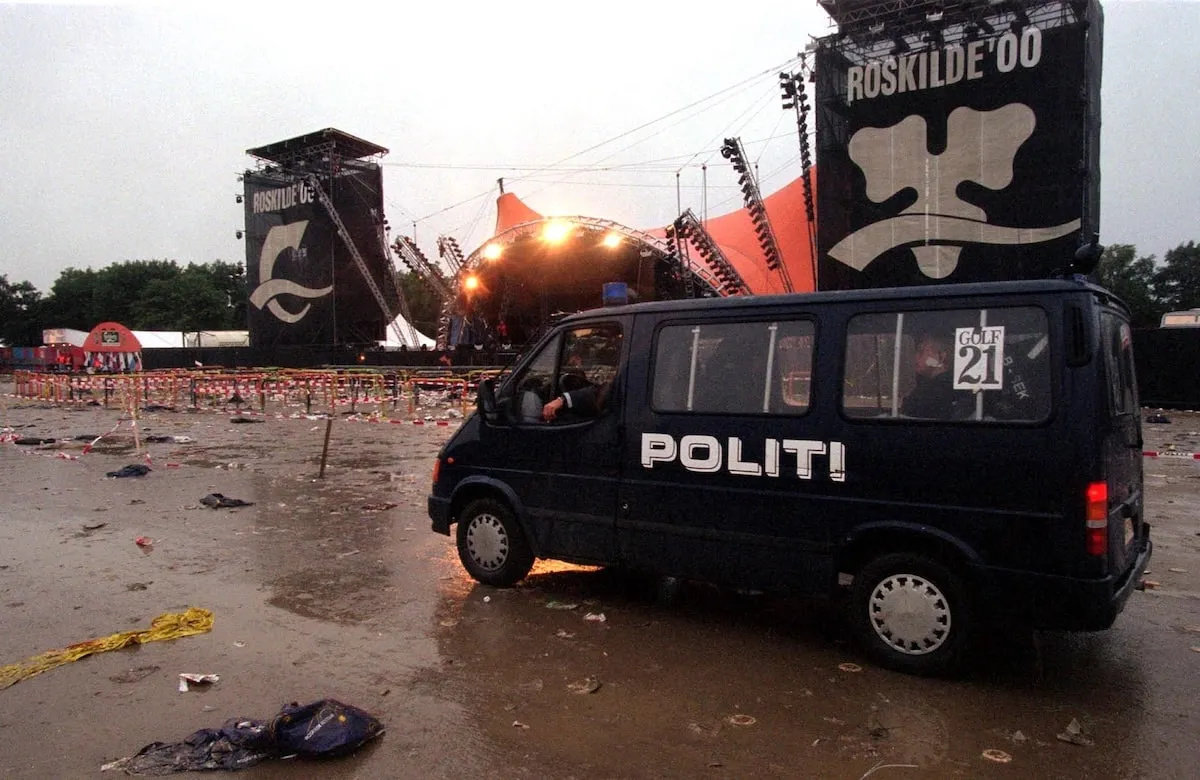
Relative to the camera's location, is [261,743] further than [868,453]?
No

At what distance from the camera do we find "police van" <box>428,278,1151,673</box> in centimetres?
377

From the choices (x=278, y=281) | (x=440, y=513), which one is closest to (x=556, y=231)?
(x=278, y=281)

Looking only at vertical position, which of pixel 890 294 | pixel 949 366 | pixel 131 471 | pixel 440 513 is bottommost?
pixel 131 471

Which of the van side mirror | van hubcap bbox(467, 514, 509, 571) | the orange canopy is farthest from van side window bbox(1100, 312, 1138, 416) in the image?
the orange canopy

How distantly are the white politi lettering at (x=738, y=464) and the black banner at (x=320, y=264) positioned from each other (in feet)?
130

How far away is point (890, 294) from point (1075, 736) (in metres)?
2.28

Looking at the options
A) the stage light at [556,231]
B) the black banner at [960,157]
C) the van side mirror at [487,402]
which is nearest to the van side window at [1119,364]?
the van side mirror at [487,402]

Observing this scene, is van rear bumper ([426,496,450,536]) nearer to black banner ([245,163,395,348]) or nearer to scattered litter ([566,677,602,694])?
scattered litter ([566,677,602,694])

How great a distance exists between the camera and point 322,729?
3.44 metres

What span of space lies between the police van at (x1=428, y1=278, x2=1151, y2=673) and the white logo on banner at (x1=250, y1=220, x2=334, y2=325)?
130 feet

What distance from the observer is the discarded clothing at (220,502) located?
899cm

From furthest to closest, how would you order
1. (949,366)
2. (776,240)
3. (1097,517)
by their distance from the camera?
(776,240) → (949,366) → (1097,517)

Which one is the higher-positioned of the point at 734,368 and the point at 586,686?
the point at 734,368

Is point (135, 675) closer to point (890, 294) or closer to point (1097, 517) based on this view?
point (890, 294)
